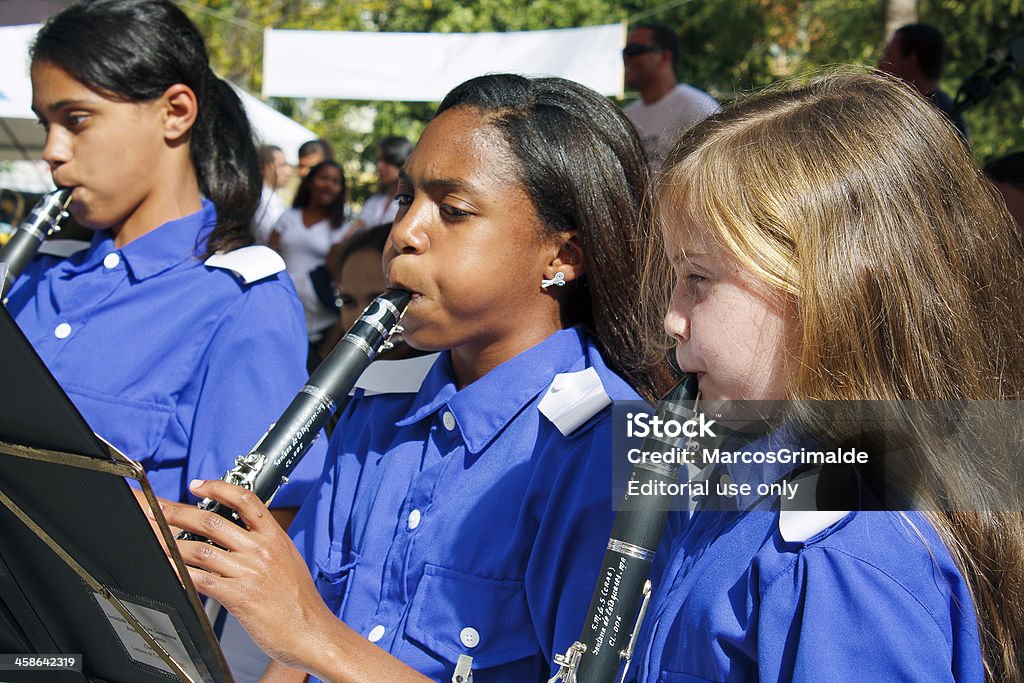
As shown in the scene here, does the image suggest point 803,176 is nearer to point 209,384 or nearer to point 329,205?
point 209,384

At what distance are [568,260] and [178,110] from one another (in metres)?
1.08

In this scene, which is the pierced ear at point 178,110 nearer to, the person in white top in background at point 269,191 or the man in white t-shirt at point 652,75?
the person in white top in background at point 269,191

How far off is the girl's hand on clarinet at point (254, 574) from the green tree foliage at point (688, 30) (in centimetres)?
1051

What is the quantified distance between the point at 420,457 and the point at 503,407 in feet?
0.58

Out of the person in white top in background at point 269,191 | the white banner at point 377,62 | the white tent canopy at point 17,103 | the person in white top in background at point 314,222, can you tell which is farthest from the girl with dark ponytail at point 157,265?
the white banner at point 377,62

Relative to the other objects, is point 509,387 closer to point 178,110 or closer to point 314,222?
point 178,110

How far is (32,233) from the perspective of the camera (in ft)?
7.91

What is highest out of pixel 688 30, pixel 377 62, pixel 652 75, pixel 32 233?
pixel 688 30

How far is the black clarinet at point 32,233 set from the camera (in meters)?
2.38

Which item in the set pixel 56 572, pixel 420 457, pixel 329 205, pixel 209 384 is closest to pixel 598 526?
pixel 420 457

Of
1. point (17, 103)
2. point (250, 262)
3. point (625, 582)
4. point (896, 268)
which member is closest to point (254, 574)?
point (625, 582)

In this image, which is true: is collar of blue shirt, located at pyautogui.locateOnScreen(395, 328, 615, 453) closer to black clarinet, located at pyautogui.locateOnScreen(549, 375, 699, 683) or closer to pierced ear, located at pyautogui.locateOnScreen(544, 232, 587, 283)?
pierced ear, located at pyautogui.locateOnScreen(544, 232, 587, 283)

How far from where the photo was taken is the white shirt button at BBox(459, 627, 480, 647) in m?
1.55

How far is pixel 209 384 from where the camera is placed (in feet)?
6.91
